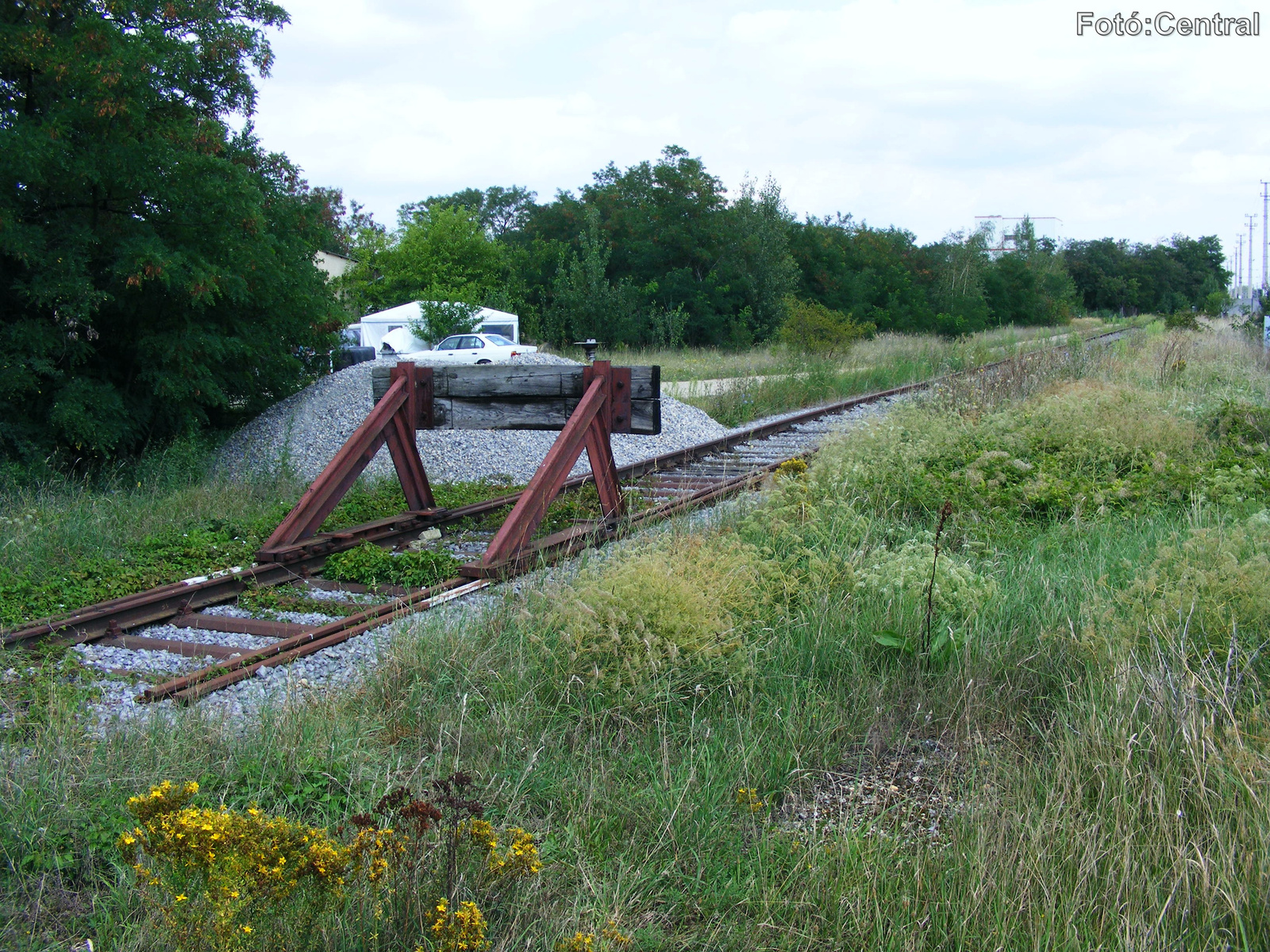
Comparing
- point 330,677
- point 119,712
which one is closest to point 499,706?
point 330,677

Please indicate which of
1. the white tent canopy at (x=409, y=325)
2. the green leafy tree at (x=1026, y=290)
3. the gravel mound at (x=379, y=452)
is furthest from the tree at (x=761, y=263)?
the gravel mound at (x=379, y=452)

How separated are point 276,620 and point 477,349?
23.6 metres

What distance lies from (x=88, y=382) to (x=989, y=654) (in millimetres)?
10895

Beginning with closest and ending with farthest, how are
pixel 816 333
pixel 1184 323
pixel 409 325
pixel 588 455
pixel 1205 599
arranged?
pixel 1205 599 → pixel 588 455 → pixel 816 333 → pixel 1184 323 → pixel 409 325

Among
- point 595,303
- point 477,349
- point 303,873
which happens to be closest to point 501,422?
point 303,873

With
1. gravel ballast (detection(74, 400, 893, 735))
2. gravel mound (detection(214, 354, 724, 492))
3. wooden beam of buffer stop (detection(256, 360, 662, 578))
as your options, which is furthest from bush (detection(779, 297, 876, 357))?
gravel ballast (detection(74, 400, 893, 735))

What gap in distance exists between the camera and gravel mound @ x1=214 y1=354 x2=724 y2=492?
438 inches

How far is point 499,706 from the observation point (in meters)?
3.86

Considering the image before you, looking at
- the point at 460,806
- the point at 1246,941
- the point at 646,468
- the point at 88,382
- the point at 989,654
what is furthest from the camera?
the point at 88,382

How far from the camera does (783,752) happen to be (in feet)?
11.6

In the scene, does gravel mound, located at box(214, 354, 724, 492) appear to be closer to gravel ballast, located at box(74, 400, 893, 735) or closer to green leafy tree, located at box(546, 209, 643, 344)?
gravel ballast, located at box(74, 400, 893, 735)

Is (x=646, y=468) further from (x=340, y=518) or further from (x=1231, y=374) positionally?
(x=1231, y=374)

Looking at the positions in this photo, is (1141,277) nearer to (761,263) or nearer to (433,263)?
(761,263)

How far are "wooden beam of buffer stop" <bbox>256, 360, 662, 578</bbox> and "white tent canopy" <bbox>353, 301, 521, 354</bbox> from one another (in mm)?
25907
